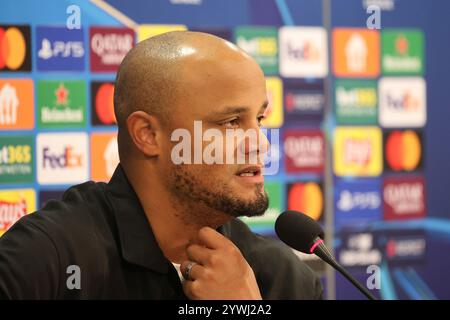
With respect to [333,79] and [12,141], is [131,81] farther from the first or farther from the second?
[333,79]

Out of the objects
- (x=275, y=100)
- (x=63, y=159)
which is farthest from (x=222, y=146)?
(x=275, y=100)

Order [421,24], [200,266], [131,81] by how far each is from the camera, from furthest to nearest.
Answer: [421,24]
[131,81]
[200,266]

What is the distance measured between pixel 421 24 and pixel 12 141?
166 centimetres

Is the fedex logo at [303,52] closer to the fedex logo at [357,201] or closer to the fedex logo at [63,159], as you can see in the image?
the fedex logo at [357,201]

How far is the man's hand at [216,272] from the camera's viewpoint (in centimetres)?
125

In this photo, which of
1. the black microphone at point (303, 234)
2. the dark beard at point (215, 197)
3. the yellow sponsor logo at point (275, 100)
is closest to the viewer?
the black microphone at point (303, 234)

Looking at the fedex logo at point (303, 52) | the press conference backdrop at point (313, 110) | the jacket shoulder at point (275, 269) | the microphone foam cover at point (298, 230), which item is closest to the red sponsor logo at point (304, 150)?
the press conference backdrop at point (313, 110)

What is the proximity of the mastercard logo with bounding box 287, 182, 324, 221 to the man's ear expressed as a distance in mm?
1383

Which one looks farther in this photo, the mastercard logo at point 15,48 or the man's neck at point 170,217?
the mastercard logo at point 15,48

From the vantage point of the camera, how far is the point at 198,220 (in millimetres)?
1418

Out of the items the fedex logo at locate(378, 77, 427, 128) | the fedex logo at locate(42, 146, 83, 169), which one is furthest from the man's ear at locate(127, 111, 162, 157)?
the fedex logo at locate(378, 77, 427, 128)

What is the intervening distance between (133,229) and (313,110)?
150cm

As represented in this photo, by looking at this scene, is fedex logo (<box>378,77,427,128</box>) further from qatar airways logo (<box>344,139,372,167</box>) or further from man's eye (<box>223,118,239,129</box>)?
man's eye (<box>223,118,239,129</box>)
